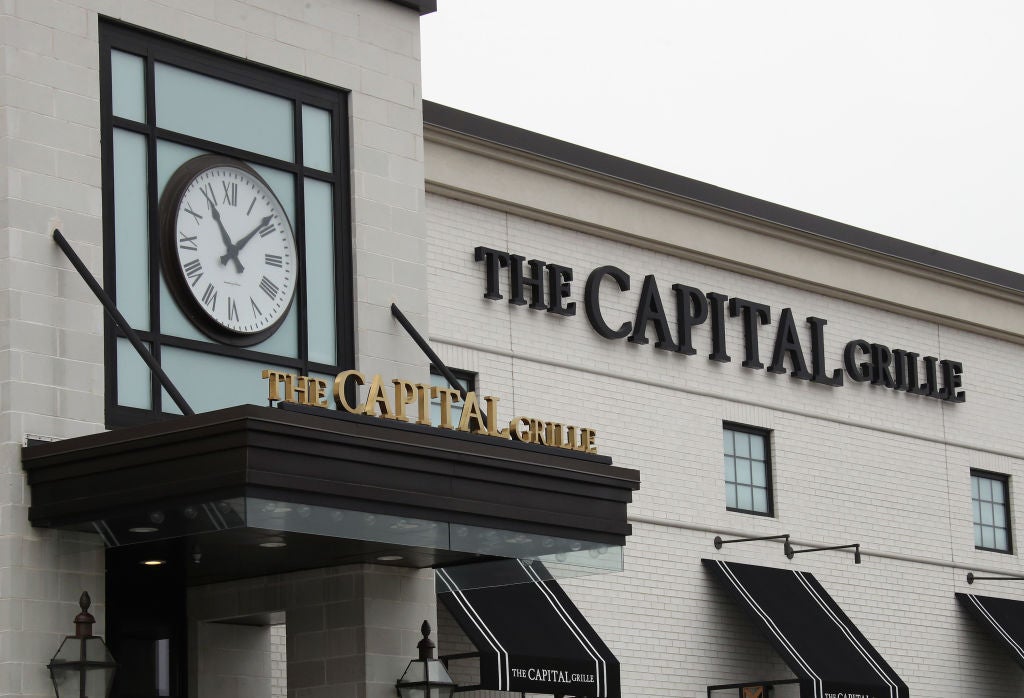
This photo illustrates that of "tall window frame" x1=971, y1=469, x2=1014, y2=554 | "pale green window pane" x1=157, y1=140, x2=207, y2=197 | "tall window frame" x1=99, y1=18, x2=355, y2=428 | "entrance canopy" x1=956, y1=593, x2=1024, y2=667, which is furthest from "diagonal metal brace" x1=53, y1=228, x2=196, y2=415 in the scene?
"tall window frame" x1=971, y1=469, x2=1014, y2=554

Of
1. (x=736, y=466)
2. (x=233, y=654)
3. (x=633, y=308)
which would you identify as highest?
(x=633, y=308)

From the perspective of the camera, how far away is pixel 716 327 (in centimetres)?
2286

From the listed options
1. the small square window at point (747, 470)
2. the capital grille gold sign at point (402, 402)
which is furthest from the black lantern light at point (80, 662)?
the small square window at point (747, 470)

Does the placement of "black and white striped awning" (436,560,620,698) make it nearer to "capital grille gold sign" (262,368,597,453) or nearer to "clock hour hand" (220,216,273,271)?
"capital grille gold sign" (262,368,597,453)

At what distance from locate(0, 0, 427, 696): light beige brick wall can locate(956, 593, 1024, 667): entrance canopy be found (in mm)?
12395

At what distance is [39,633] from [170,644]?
284 cm

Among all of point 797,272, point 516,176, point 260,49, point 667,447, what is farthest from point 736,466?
point 260,49

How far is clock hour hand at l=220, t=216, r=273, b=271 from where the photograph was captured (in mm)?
14531

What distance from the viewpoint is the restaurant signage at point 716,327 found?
68.6ft

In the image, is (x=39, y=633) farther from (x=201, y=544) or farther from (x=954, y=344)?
Result: (x=954, y=344)

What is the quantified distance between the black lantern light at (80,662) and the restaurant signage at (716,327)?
844 centimetres

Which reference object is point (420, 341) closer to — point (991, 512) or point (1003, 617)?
point (1003, 617)

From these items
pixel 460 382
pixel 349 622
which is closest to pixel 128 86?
pixel 349 622

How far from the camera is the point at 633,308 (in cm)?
2208
